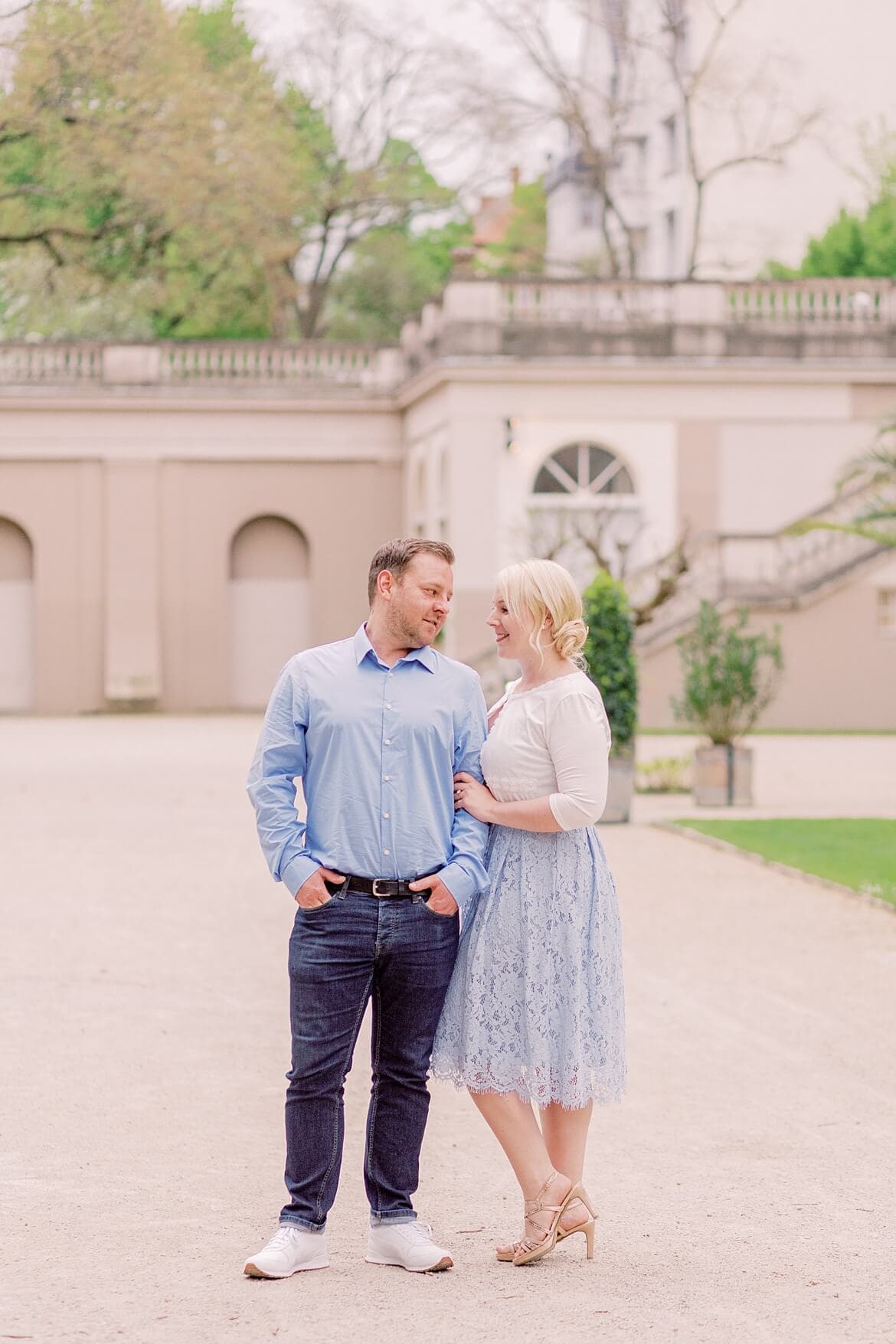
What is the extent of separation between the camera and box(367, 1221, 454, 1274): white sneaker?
480 cm

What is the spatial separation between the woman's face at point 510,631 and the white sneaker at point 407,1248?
4.49 feet

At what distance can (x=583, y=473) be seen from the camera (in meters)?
30.4

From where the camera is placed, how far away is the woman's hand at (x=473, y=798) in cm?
493

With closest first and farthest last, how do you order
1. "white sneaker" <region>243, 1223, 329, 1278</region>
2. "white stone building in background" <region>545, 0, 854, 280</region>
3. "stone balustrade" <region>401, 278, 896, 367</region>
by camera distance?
"white sneaker" <region>243, 1223, 329, 1278</region> < "stone balustrade" <region>401, 278, 896, 367</region> < "white stone building in background" <region>545, 0, 854, 280</region>

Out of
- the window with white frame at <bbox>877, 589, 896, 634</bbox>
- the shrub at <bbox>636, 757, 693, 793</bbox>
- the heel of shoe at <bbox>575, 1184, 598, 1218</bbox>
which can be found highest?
the window with white frame at <bbox>877, 589, 896, 634</bbox>

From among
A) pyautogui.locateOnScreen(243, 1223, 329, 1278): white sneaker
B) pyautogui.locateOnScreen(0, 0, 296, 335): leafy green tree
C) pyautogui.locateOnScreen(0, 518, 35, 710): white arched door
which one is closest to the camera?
pyautogui.locateOnScreen(243, 1223, 329, 1278): white sneaker

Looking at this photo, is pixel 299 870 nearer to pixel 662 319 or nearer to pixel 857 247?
pixel 662 319

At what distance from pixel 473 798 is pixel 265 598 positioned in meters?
29.9

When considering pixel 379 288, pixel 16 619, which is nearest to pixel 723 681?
pixel 16 619

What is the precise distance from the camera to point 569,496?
3033 cm

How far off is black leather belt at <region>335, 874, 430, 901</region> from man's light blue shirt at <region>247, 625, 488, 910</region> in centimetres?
2

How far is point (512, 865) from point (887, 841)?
9.31m

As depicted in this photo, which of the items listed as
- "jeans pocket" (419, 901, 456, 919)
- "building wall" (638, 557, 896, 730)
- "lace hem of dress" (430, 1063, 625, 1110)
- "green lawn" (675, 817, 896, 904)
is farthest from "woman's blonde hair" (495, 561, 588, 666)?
"building wall" (638, 557, 896, 730)

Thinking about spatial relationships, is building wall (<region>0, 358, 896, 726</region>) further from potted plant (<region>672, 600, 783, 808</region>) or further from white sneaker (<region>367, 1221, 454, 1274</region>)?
white sneaker (<region>367, 1221, 454, 1274</region>)
